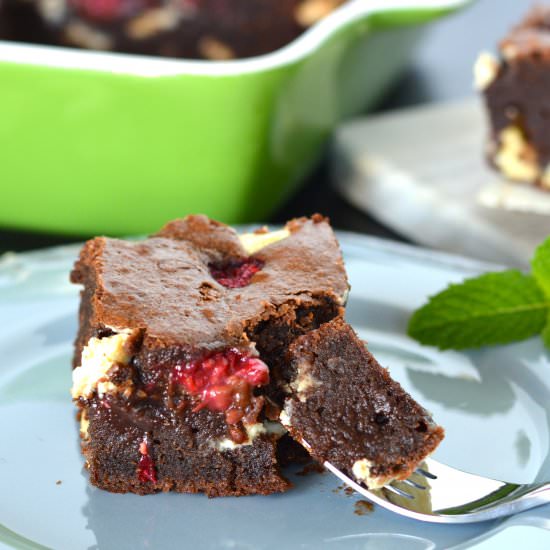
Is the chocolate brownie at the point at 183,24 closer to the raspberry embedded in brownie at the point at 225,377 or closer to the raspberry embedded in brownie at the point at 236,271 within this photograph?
the raspberry embedded in brownie at the point at 236,271

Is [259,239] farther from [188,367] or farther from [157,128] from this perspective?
[157,128]

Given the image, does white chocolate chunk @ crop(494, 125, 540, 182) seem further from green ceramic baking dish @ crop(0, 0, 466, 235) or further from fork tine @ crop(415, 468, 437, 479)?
fork tine @ crop(415, 468, 437, 479)

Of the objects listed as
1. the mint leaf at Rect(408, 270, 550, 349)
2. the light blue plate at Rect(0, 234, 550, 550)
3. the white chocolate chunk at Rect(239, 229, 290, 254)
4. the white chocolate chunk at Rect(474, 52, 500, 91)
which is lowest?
the light blue plate at Rect(0, 234, 550, 550)

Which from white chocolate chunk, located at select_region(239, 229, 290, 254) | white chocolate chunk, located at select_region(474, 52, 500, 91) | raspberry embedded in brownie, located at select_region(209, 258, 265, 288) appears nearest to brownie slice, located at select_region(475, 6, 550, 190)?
white chocolate chunk, located at select_region(474, 52, 500, 91)

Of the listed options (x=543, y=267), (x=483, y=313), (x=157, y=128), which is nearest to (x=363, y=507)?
(x=483, y=313)

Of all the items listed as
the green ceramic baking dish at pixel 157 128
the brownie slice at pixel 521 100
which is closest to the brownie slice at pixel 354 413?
the green ceramic baking dish at pixel 157 128

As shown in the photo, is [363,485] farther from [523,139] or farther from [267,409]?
[523,139]
